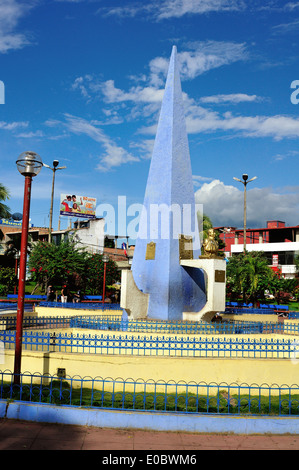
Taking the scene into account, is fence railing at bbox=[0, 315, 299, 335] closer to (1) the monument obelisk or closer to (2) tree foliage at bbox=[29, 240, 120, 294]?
(1) the monument obelisk

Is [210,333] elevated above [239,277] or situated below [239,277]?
below

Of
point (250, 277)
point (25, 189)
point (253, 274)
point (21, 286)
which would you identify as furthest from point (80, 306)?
point (25, 189)

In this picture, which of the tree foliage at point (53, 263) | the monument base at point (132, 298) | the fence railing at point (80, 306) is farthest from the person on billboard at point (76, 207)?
the monument base at point (132, 298)

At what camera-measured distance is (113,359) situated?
9156 mm

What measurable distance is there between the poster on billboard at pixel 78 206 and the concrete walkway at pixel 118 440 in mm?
41608

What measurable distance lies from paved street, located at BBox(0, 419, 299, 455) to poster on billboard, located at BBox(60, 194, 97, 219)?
41.6 meters

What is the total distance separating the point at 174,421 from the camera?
6211 mm

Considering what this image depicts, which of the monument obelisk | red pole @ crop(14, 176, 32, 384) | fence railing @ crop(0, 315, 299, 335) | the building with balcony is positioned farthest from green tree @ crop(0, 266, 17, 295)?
the building with balcony

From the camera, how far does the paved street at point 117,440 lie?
564cm

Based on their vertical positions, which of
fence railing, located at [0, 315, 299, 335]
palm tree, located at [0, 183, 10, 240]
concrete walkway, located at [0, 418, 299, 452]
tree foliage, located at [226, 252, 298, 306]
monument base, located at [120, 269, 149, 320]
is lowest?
concrete walkway, located at [0, 418, 299, 452]

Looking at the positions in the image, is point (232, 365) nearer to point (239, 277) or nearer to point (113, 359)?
point (113, 359)

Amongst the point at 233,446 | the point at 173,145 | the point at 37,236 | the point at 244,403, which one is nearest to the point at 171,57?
the point at 173,145

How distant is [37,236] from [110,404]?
41.9 metres

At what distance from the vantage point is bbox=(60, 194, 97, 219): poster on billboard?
1861 inches
